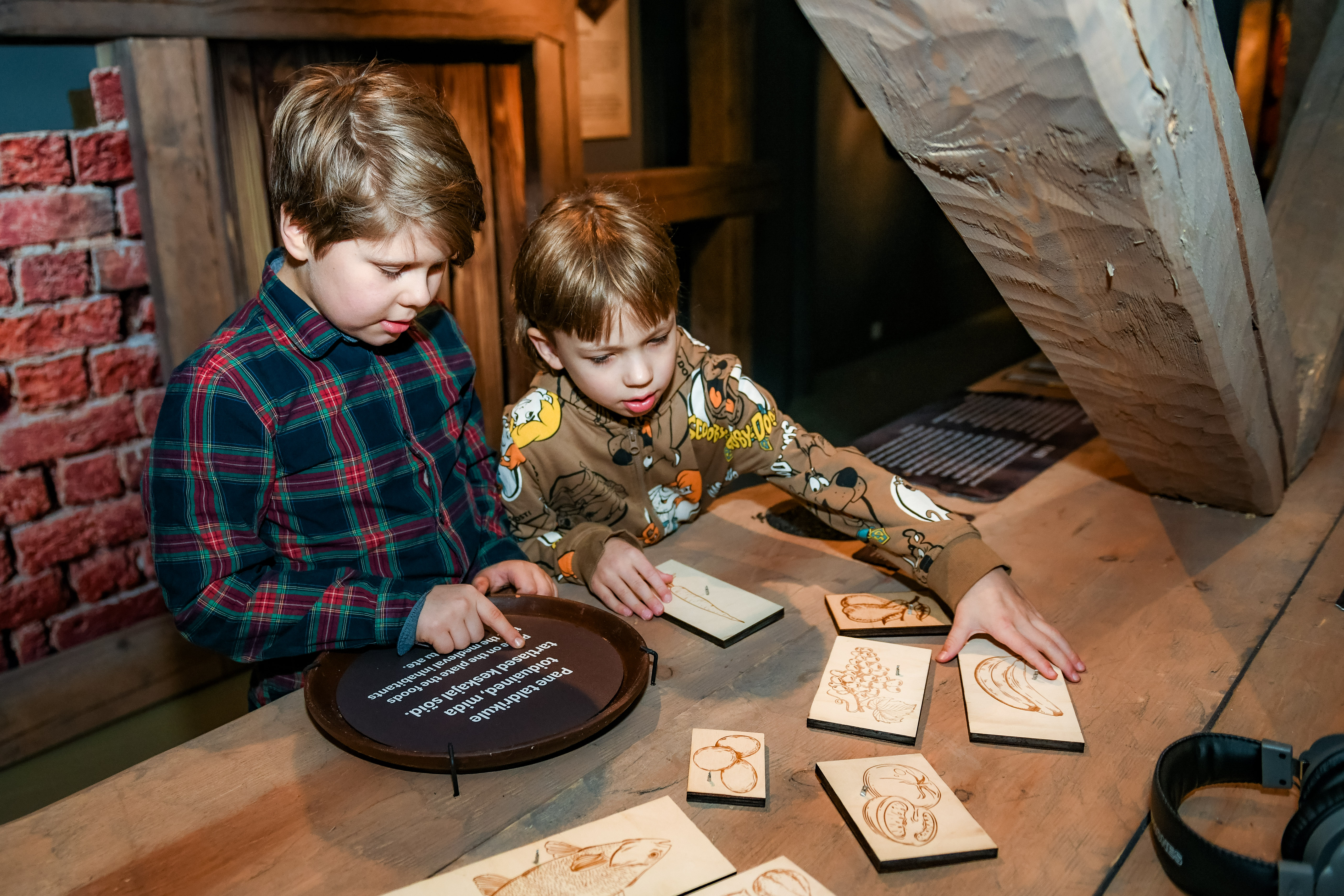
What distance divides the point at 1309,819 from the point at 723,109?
2.70 m

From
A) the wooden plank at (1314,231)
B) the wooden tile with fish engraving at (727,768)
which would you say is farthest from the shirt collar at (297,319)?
the wooden plank at (1314,231)

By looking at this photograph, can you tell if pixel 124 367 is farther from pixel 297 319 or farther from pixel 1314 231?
pixel 1314 231

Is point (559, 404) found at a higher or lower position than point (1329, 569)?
higher

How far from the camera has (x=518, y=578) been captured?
4.20 ft

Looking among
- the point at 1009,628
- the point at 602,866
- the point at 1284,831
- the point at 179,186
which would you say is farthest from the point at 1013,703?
the point at 179,186

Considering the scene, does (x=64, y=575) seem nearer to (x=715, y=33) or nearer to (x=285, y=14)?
(x=285, y=14)

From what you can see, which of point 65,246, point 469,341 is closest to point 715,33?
point 469,341

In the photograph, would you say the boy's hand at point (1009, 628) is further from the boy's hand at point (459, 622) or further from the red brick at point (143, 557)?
the red brick at point (143, 557)

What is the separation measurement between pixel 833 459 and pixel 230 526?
814 mm

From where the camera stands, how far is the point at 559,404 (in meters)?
1.38

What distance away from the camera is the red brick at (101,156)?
1.71 meters

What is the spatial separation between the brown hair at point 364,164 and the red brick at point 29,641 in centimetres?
128

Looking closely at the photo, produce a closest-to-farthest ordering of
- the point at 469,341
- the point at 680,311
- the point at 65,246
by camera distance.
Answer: the point at 65,246 < the point at 469,341 < the point at 680,311

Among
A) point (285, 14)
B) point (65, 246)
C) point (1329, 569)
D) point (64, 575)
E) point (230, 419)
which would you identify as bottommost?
point (64, 575)
